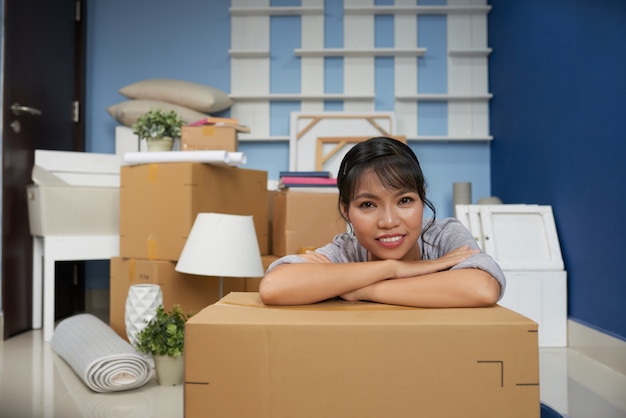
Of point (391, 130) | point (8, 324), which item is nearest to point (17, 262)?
point (8, 324)

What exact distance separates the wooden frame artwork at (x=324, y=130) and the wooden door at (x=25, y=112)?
1372mm

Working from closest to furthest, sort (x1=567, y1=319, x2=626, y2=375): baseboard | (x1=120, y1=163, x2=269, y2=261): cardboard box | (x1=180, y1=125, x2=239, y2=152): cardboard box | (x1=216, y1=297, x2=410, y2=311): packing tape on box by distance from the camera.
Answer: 1. (x1=216, y1=297, x2=410, y2=311): packing tape on box
2. (x1=567, y1=319, x2=626, y2=375): baseboard
3. (x1=120, y1=163, x2=269, y2=261): cardboard box
4. (x1=180, y1=125, x2=239, y2=152): cardboard box

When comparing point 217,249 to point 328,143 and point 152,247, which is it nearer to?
point 152,247

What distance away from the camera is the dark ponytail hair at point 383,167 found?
3.05ft

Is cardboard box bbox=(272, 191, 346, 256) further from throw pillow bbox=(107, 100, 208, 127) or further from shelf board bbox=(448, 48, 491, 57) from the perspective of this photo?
shelf board bbox=(448, 48, 491, 57)

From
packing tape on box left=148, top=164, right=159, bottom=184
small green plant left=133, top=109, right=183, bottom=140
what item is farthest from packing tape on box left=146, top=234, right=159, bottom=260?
small green plant left=133, top=109, right=183, bottom=140

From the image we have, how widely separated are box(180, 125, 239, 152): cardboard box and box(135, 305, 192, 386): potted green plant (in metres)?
0.88

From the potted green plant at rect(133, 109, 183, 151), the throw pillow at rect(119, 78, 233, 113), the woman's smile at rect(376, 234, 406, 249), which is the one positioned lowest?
the woman's smile at rect(376, 234, 406, 249)

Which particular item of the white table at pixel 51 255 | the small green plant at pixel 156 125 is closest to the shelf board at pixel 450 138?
the small green plant at pixel 156 125

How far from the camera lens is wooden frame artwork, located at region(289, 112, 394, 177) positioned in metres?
3.50

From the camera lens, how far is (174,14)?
3.72 meters

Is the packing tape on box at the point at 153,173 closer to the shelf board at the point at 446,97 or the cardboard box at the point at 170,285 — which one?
the cardboard box at the point at 170,285

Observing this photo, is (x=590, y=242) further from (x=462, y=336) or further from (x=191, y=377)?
(x=191, y=377)

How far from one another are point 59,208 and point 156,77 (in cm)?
127
